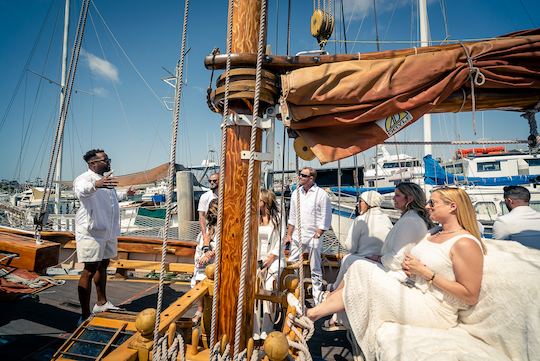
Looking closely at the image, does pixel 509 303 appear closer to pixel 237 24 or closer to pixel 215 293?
pixel 215 293

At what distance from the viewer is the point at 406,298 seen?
1.63m

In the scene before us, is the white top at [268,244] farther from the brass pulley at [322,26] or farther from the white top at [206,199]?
the brass pulley at [322,26]

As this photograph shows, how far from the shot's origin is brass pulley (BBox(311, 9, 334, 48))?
9.12 feet

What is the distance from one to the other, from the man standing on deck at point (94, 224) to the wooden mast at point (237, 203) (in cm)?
162

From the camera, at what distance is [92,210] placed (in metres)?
2.64

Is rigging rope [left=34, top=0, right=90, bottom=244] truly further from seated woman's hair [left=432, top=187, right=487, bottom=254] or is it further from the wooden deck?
seated woman's hair [left=432, top=187, right=487, bottom=254]

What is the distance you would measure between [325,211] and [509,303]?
233 centimetres

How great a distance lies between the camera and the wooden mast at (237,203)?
59.7 inches

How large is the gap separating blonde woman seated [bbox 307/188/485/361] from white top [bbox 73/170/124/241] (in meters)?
2.46

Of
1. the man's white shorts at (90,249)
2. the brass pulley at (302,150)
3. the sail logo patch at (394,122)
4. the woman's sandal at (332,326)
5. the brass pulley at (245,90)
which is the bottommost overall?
the woman's sandal at (332,326)

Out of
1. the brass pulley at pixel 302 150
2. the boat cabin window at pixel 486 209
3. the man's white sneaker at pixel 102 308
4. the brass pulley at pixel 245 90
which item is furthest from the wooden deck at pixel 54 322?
the boat cabin window at pixel 486 209

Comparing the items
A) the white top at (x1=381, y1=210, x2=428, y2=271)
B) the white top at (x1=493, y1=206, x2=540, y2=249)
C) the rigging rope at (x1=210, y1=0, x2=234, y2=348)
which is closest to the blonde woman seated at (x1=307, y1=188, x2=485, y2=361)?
the white top at (x1=381, y1=210, x2=428, y2=271)

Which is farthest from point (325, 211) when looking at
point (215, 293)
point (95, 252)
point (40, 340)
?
point (40, 340)

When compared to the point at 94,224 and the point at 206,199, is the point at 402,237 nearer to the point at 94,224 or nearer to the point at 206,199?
the point at 206,199
